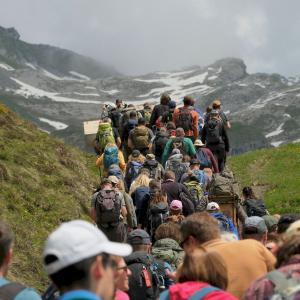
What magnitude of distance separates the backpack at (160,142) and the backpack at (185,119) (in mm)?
1061

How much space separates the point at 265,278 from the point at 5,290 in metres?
1.79

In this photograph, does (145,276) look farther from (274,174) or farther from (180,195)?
(274,174)

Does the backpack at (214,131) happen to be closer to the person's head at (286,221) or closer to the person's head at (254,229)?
the person's head at (254,229)

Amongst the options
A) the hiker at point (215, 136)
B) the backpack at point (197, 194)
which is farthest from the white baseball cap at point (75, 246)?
the hiker at point (215, 136)

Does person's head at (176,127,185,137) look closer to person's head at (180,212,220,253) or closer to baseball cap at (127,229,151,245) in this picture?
baseball cap at (127,229,151,245)

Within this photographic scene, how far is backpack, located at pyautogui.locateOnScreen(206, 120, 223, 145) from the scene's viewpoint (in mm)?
17656

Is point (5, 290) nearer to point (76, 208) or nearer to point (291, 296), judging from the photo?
point (291, 296)

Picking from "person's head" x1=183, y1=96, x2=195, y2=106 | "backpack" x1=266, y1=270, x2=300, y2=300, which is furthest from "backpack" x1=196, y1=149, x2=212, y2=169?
"backpack" x1=266, y1=270, x2=300, y2=300

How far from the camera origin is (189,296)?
191 inches

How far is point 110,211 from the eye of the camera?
1170 centimetres

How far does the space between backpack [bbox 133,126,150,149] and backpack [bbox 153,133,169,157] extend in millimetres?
334

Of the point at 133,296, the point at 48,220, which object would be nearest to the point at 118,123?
the point at 48,220

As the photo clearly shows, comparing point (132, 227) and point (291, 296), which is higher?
point (291, 296)

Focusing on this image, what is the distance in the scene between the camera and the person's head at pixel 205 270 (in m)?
4.95
